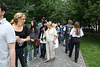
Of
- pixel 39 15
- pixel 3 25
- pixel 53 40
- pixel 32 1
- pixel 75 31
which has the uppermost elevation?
pixel 32 1

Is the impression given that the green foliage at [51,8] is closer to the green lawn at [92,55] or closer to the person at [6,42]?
the green lawn at [92,55]

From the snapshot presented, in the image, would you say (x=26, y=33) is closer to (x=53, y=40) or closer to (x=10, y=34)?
(x=10, y=34)

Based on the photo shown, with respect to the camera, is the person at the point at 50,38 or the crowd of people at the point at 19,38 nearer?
the crowd of people at the point at 19,38

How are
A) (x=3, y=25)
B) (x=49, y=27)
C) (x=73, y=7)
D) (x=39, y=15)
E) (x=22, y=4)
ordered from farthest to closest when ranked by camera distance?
1. (x=39, y=15)
2. (x=73, y=7)
3. (x=22, y=4)
4. (x=49, y=27)
5. (x=3, y=25)

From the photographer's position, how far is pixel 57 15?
25078mm

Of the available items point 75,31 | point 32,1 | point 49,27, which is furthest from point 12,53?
point 32,1

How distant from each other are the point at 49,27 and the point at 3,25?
3890 millimetres

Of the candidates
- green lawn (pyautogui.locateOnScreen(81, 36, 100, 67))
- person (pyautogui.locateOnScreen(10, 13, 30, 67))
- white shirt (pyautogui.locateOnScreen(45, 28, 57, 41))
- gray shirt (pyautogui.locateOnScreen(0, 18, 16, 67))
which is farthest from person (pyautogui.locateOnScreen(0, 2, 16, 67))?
green lawn (pyautogui.locateOnScreen(81, 36, 100, 67))

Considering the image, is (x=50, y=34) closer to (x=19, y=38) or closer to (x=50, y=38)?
(x=50, y=38)

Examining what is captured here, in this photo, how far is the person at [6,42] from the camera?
5.33 ft

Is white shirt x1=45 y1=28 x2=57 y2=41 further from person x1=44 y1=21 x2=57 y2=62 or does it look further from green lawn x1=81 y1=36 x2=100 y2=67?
green lawn x1=81 y1=36 x2=100 y2=67

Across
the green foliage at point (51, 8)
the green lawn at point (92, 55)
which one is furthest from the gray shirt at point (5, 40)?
the green foliage at point (51, 8)

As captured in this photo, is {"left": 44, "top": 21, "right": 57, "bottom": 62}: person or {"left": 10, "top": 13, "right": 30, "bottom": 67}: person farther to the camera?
{"left": 44, "top": 21, "right": 57, "bottom": 62}: person

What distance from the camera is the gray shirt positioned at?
5.32 feet
